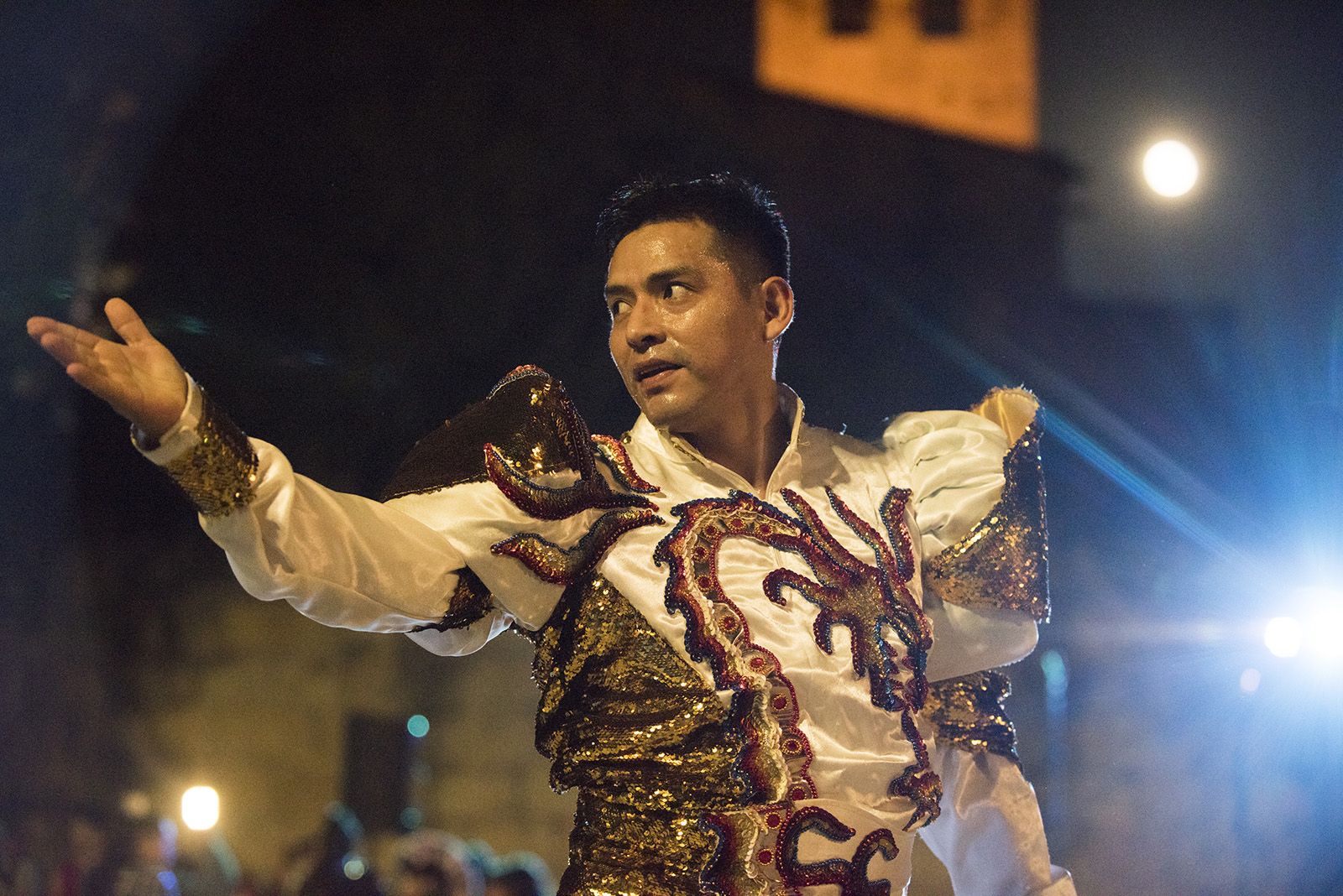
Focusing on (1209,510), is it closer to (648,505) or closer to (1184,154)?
(1184,154)

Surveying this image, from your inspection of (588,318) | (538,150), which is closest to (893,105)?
(538,150)

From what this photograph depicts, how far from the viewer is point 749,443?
2.68 metres

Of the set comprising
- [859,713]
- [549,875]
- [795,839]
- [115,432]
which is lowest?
[795,839]

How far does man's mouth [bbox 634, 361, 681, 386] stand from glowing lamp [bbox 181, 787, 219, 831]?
5.92 metres

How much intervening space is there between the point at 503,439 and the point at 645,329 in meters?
0.38

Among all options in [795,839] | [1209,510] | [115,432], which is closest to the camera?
[795,839]

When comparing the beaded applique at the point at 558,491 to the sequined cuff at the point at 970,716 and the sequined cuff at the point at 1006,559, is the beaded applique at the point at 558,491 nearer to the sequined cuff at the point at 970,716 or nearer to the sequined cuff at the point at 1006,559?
the sequined cuff at the point at 1006,559

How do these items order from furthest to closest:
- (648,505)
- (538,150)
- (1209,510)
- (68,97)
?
(538,150), (68,97), (1209,510), (648,505)

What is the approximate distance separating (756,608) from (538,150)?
803 centimetres

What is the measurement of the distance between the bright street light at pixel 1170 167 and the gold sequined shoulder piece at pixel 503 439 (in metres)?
5.23

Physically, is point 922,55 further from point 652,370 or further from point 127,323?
point 127,323

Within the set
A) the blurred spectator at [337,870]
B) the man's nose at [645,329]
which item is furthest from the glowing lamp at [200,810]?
the man's nose at [645,329]

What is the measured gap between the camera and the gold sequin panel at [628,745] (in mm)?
2215

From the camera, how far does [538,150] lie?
32.4ft
